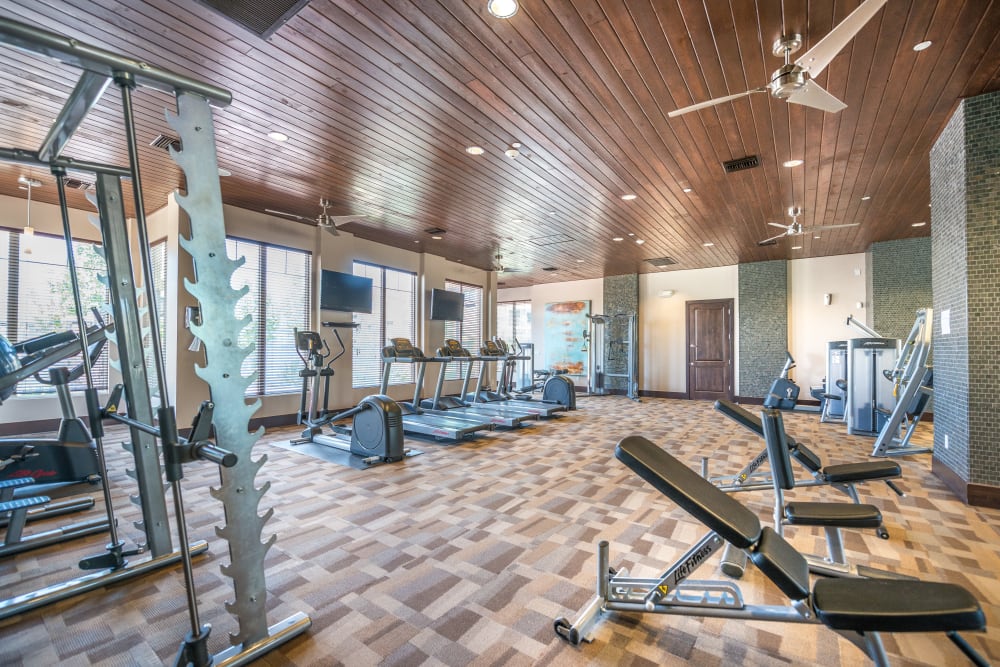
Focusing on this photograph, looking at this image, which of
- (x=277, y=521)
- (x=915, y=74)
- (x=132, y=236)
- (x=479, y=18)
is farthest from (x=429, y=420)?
(x=915, y=74)

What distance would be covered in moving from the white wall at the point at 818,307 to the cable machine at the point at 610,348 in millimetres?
3394

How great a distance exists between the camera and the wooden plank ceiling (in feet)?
8.99

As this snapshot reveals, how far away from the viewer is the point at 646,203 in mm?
6102

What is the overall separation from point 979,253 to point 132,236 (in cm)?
1043

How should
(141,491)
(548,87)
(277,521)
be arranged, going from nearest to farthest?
1. (141,491)
2. (277,521)
3. (548,87)

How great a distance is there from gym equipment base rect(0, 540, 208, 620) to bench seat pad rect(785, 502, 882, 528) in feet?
9.49

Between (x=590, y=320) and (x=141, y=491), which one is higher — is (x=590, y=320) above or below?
above

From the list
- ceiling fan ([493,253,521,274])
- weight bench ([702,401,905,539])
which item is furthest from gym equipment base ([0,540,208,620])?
ceiling fan ([493,253,521,274])

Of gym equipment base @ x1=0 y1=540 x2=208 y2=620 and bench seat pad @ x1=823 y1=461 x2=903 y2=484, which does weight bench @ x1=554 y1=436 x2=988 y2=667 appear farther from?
gym equipment base @ x1=0 y1=540 x2=208 y2=620

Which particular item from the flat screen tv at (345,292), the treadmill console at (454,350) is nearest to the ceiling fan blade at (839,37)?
the treadmill console at (454,350)

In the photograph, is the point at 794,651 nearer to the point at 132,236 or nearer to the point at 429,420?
the point at 429,420

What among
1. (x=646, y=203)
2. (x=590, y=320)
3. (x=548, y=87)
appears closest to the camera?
(x=548, y=87)

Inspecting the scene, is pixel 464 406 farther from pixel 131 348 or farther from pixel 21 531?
pixel 131 348

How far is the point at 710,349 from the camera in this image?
34.4 feet
